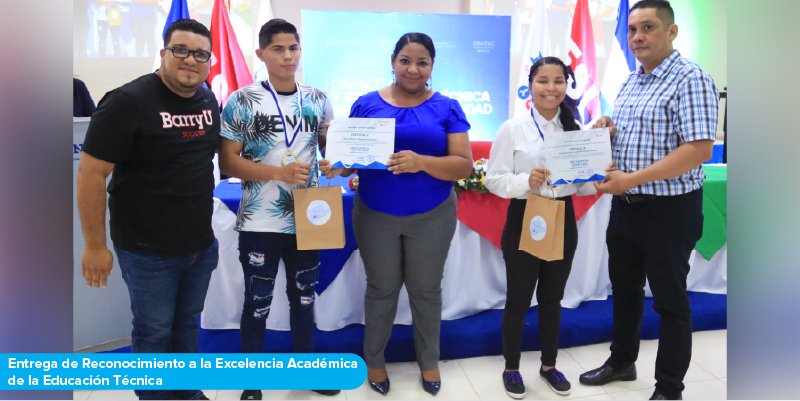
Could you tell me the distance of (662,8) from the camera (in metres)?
1.95

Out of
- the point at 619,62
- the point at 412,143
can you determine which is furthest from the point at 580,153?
the point at 619,62

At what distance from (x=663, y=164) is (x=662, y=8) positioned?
1.90 feet

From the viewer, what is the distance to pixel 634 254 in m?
2.22

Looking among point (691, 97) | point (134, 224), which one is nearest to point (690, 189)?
point (691, 97)

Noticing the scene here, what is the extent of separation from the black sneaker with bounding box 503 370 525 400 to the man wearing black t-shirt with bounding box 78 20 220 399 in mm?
1438

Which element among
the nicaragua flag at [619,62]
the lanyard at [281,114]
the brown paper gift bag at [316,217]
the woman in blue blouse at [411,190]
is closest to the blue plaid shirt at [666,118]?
the woman in blue blouse at [411,190]

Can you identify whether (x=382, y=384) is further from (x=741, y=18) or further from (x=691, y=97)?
(x=741, y=18)

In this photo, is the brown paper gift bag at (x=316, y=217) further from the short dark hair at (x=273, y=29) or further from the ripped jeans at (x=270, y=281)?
the short dark hair at (x=273, y=29)

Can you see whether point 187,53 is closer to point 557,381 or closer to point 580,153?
point 580,153

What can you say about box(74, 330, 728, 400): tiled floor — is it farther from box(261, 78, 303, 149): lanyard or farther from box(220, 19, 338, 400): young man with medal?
box(261, 78, 303, 149): lanyard

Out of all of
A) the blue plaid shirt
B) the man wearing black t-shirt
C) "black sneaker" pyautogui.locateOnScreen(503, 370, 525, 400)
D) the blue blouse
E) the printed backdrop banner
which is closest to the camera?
the man wearing black t-shirt

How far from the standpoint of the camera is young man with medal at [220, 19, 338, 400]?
77.8 inches

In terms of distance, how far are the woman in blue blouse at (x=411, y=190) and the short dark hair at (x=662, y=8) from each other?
30.8 inches

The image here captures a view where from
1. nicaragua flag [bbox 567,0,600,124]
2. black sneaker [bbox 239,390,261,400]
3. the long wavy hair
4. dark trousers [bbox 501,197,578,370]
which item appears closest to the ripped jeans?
black sneaker [bbox 239,390,261,400]
